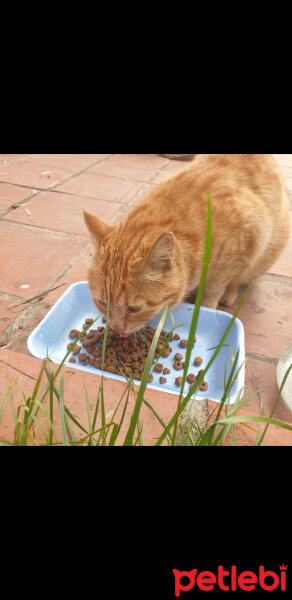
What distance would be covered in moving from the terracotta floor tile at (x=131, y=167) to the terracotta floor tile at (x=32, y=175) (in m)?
0.39

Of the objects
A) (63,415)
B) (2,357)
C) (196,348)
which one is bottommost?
(196,348)

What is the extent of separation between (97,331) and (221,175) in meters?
1.07

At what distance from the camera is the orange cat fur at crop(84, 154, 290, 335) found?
178 cm

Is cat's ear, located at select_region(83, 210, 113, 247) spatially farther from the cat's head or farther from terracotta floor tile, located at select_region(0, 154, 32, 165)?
terracotta floor tile, located at select_region(0, 154, 32, 165)

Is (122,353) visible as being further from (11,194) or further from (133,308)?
(11,194)

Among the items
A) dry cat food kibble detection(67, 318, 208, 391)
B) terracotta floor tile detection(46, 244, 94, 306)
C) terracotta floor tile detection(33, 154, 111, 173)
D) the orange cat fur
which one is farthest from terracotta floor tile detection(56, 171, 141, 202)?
dry cat food kibble detection(67, 318, 208, 391)

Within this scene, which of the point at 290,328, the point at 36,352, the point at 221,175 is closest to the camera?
the point at 36,352

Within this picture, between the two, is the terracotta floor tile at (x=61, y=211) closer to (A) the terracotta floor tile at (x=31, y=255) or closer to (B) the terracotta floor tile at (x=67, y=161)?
(A) the terracotta floor tile at (x=31, y=255)

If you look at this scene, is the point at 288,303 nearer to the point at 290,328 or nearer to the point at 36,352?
the point at 290,328

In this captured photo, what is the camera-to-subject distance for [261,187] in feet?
7.47

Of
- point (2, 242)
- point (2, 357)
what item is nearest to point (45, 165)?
point (2, 242)

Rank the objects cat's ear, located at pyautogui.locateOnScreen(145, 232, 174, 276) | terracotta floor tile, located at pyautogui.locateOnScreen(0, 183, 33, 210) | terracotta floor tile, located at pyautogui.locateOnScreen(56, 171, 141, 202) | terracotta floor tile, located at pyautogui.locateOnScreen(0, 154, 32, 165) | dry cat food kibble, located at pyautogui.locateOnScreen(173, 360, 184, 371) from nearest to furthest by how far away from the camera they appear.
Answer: cat's ear, located at pyautogui.locateOnScreen(145, 232, 174, 276)
dry cat food kibble, located at pyautogui.locateOnScreen(173, 360, 184, 371)
terracotta floor tile, located at pyautogui.locateOnScreen(0, 183, 33, 210)
terracotta floor tile, located at pyautogui.locateOnScreen(56, 171, 141, 202)
terracotta floor tile, located at pyautogui.locateOnScreen(0, 154, 32, 165)

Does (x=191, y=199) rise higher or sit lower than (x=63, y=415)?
higher

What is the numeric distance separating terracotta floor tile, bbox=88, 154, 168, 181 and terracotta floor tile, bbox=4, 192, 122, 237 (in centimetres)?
84
